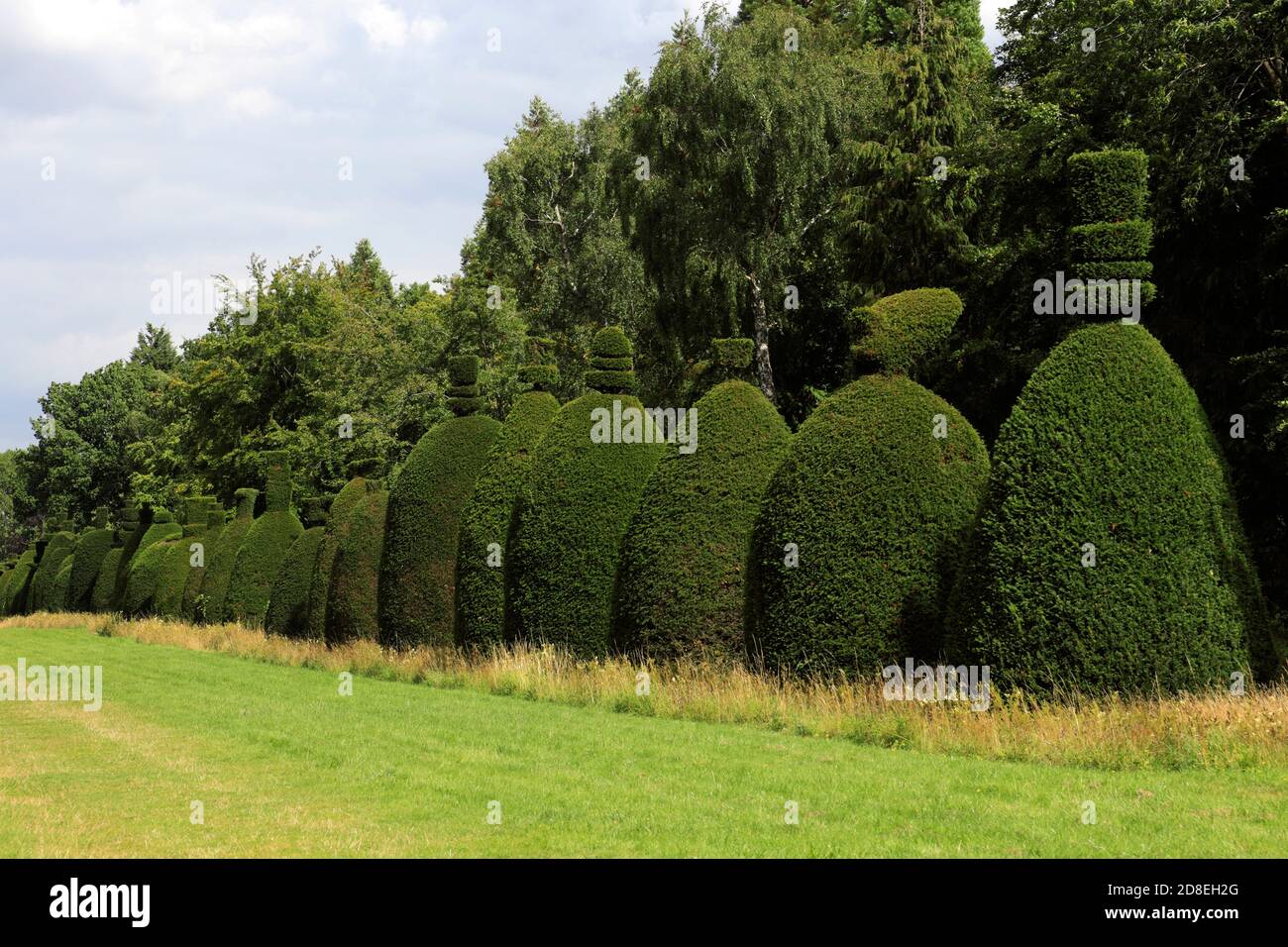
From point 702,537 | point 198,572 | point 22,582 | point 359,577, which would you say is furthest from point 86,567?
point 702,537

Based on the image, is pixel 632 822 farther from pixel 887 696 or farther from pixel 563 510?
pixel 563 510

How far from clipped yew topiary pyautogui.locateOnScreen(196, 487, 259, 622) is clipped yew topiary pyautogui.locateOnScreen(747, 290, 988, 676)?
21.2 m

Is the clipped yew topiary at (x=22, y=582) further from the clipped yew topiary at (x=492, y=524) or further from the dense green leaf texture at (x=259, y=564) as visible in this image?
the clipped yew topiary at (x=492, y=524)

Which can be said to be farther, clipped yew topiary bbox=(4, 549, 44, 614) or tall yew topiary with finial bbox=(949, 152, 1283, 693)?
clipped yew topiary bbox=(4, 549, 44, 614)

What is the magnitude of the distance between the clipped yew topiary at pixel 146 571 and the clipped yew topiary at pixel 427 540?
1825 cm

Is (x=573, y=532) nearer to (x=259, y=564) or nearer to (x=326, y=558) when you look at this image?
(x=326, y=558)

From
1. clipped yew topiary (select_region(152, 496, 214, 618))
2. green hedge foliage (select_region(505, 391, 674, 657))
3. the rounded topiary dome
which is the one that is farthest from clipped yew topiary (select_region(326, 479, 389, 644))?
the rounded topiary dome

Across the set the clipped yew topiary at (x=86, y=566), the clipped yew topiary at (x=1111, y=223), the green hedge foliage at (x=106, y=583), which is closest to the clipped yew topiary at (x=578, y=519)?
the clipped yew topiary at (x=1111, y=223)

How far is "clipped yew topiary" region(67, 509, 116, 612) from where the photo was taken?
4222 cm

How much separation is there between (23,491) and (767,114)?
243 feet

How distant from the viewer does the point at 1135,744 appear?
8586 millimetres

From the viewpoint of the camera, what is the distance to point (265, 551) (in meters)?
28.9

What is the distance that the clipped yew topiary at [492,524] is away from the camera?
17.5 metres

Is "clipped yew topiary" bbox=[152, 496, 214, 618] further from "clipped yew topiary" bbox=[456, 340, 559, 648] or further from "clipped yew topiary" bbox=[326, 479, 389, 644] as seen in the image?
"clipped yew topiary" bbox=[456, 340, 559, 648]
